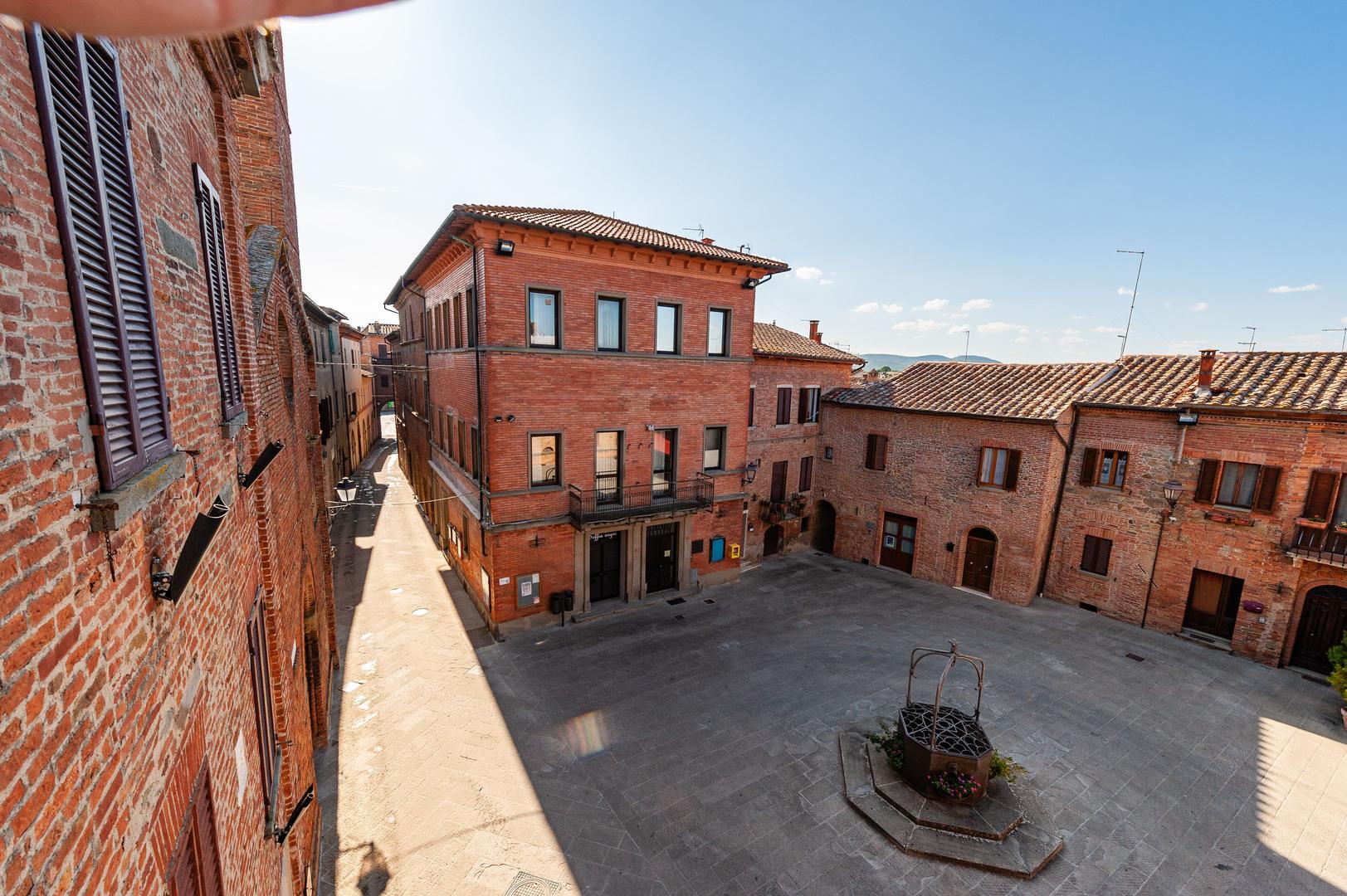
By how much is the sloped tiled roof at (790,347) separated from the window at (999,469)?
6497mm

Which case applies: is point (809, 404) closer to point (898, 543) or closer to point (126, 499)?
point (898, 543)

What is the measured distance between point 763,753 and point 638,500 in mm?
7549

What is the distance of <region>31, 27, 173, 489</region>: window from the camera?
6.62 feet

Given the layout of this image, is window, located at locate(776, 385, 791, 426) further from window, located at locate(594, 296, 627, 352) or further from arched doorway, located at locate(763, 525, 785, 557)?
window, located at locate(594, 296, 627, 352)

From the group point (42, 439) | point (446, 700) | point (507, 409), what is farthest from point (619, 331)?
point (42, 439)

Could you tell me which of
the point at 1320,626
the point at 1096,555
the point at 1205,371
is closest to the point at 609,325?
the point at 1096,555

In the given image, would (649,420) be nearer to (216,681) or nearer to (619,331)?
(619,331)

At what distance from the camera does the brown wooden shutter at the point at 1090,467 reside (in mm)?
16844

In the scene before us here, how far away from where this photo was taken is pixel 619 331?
49.4 ft

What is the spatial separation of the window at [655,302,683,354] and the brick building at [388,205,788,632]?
47 millimetres

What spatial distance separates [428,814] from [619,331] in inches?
450

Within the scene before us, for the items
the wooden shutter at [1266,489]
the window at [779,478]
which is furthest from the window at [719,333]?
the wooden shutter at [1266,489]

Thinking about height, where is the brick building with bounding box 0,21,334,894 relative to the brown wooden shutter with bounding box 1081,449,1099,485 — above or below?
above

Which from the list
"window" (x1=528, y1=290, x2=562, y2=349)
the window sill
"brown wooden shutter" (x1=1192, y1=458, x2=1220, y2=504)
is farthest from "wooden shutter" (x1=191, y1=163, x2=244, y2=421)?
"brown wooden shutter" (x1=1192, y1=458, x2=1220, y2=504)
